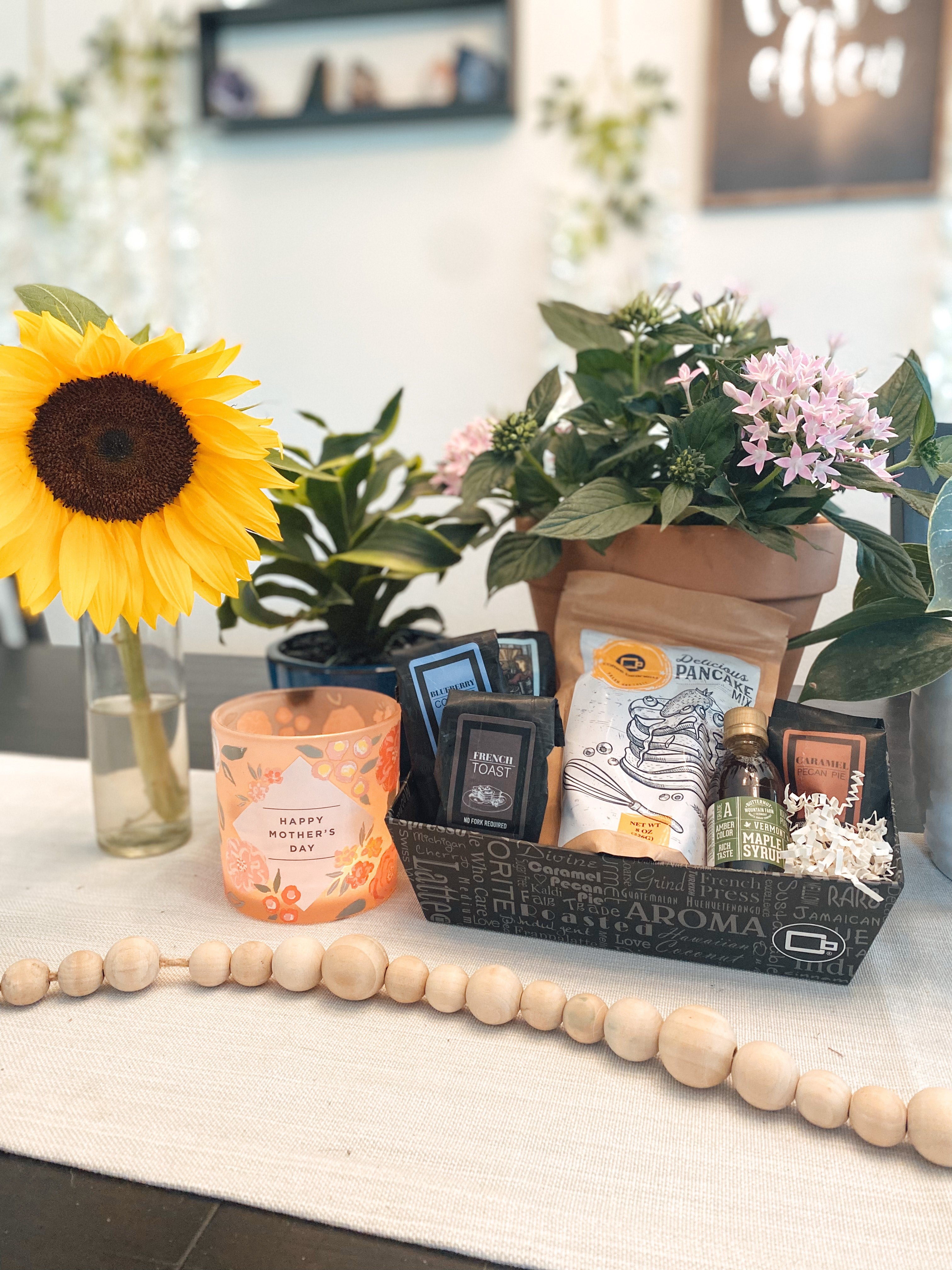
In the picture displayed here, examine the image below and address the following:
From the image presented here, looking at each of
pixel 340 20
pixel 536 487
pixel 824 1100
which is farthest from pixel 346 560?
pixel 340 20

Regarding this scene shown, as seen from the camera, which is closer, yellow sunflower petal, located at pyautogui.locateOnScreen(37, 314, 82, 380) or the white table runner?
the white table runner

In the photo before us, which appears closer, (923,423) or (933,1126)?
(933,1126)

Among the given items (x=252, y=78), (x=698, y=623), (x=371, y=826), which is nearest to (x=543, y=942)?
(x=371, y=826)

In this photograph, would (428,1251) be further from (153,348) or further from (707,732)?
(153,348)

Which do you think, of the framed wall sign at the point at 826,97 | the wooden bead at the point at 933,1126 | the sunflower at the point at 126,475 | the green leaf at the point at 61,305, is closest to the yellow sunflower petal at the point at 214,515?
the sunflower at the point at 126,475

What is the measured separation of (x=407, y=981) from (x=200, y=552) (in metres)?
0.26

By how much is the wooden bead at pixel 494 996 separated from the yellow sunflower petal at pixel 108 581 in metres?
0.28

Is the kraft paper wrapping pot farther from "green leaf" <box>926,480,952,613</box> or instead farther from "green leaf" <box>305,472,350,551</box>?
"green leaf" <box>926,480,952,613</box>

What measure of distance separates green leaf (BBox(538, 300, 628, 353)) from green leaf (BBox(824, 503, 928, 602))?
0.70ft

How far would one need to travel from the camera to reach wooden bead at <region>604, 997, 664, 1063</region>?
433 mm

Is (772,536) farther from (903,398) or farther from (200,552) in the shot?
(200,552)

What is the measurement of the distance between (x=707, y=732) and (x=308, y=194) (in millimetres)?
2548

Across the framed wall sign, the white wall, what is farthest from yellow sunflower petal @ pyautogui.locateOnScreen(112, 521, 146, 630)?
the framed wall sign

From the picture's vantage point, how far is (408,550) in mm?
720
